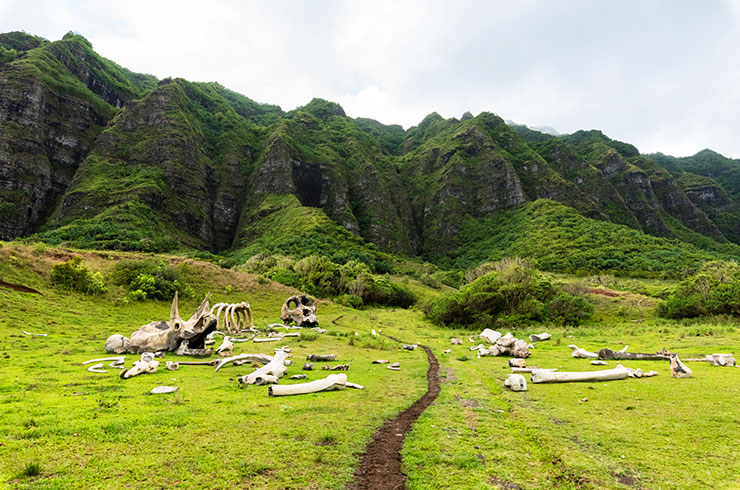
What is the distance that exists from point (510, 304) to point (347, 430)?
32.1 m

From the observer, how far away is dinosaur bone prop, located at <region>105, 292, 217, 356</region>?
14750 millimetres

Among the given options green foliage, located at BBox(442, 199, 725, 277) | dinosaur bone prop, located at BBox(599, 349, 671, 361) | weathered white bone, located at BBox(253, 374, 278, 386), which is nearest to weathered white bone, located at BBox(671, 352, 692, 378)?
dinosaur bone prop, located at BBox(599, 349, 671, 361)

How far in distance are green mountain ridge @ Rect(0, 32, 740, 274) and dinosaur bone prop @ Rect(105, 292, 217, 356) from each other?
70.5 metres

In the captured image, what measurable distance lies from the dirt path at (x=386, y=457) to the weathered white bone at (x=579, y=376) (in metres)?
4.52

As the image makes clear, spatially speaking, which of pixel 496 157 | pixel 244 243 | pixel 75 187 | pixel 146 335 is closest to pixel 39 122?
pixel 75 187

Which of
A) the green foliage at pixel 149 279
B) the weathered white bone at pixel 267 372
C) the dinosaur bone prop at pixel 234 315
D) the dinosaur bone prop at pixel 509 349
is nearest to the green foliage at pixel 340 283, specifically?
the green foliage at pixel 149 279

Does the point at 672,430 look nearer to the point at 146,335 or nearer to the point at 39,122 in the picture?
the point at 146,335

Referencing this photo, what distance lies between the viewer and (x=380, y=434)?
Result: 677 centimetres

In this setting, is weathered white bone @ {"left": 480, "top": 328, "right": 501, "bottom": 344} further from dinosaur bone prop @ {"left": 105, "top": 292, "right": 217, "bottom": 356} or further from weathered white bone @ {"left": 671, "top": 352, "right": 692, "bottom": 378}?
dinosaur bone prop @ {"left": 105, "top": 292, "right": 217, "bottom": 356}

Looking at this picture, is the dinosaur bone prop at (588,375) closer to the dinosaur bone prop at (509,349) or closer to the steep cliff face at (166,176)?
the dinosaur bone prop at (509,349)

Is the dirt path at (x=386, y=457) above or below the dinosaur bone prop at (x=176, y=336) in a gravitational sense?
below

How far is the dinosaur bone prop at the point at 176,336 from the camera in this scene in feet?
48.4

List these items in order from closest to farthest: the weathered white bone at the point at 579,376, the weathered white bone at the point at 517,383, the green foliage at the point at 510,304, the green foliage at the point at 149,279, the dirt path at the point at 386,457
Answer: the dirt path at the point at 386,457 < the weathered white bone at the point at 517,383 < the weathered white bone at the point at 579,376 < the green foliage at the point at 149,279 < the green foliage at the point at 510,304

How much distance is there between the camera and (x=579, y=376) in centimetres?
1070
